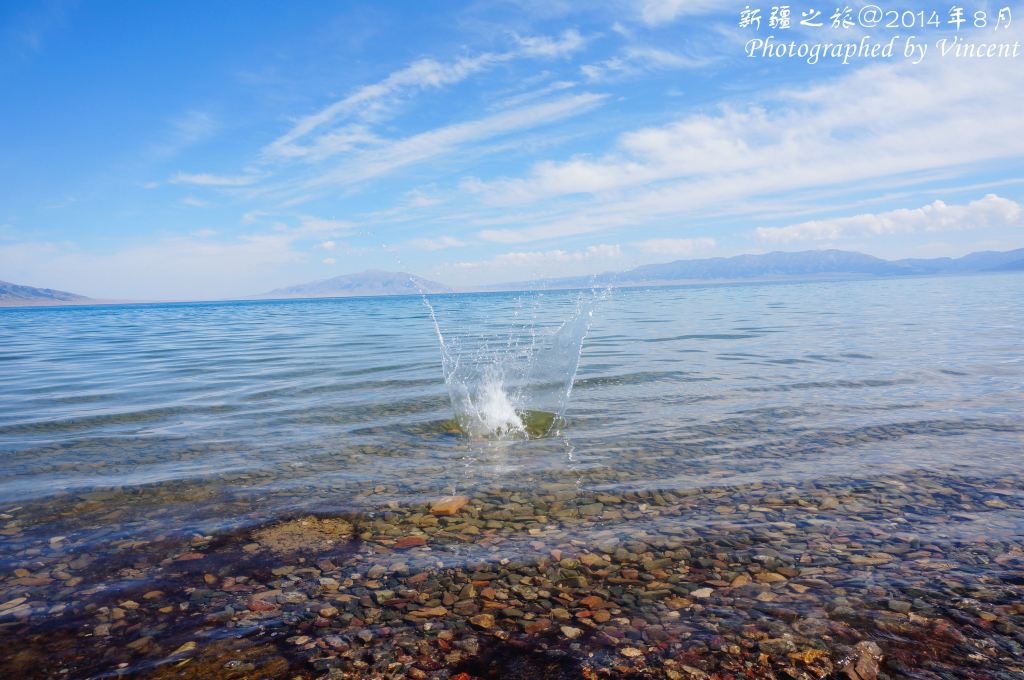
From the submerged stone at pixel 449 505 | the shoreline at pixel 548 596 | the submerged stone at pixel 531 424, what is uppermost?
the shoreline at pixel 548 596

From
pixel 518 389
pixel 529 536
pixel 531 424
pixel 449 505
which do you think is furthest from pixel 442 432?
pixel 529 536

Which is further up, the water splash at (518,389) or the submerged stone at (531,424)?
the water splash at (518,389)

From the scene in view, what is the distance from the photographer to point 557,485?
773cm

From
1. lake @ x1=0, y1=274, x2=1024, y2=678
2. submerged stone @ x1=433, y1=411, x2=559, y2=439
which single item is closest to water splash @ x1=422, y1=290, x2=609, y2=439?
submerged stone @ x1=433, y1=411, x2=559, y2=439

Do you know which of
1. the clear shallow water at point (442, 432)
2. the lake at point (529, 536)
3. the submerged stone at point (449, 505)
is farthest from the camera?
the clear shallow water at point (442, 432)

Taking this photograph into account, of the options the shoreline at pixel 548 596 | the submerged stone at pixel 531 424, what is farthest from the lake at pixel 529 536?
the submerged stone at pixel 531 424

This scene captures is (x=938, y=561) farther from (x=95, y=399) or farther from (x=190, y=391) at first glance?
(x=95, y=399)

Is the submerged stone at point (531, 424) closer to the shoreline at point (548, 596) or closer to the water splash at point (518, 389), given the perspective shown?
the water splash at point (518, 389)

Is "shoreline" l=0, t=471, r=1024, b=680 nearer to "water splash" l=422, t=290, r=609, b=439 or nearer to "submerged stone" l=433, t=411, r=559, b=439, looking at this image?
"submerged stone" l=433, t=411, r=559, b=439

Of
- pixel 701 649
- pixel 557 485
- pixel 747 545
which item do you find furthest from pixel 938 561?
pixel 557 485

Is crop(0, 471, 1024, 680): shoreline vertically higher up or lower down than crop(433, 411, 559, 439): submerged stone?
higher up

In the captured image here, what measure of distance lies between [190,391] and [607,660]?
1550 centimetres

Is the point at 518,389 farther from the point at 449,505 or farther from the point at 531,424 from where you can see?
the point at 449,505

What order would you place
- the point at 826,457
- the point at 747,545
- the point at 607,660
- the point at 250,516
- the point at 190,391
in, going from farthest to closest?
the point at 190,391 < the point at 826,457 < the point at 250,516 < the point at 747,545 < the point at 607,660
